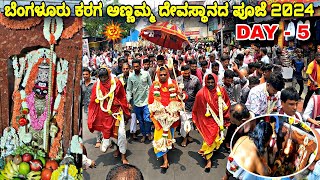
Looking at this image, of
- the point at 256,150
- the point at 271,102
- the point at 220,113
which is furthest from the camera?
the point at 220,113

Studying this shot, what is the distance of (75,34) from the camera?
287cm

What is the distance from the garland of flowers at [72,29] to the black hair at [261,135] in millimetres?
1721

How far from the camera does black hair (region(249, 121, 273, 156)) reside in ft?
7.11

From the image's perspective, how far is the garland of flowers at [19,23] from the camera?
110 inches

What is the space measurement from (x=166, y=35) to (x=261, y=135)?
4192 mm

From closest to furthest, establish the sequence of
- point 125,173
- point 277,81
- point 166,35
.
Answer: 1. point 125,173
2. point 277,81
3. point 166,35

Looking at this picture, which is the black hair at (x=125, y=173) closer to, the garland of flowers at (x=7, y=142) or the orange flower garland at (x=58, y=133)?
the orange flower garland at (x=58, y=133)

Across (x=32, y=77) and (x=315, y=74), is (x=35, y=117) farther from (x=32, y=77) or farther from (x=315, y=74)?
(x=315, y=74)

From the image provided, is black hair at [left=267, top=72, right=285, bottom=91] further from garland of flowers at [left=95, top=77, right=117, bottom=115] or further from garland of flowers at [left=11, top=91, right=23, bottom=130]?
garland of flowers at [left=11, top=91, right=23, bottom=130]

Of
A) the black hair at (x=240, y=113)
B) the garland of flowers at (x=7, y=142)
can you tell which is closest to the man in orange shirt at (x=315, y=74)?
the black hair at (x=240, y=113)

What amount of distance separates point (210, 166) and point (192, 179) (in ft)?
1.08

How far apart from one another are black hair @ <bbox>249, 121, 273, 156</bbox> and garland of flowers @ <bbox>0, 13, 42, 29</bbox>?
6.68 feet

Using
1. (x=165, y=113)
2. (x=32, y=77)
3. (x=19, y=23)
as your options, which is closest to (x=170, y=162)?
(x=165, y=113)

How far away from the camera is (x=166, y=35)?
612 centimetres
